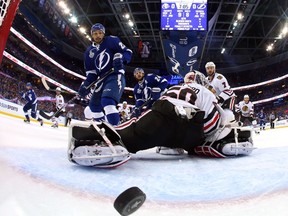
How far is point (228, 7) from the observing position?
13.0 m

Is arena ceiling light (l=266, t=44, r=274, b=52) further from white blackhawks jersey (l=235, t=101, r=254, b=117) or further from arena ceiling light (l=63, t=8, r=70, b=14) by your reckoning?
arena ceiling light (l=63, t=8, r=70, b=14)

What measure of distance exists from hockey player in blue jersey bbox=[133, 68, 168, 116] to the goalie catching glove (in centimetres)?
348

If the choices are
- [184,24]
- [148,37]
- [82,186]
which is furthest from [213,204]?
[148,37]

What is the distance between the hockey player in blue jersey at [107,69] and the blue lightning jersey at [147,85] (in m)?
1.89

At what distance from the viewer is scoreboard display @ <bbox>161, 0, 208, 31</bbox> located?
7000 millimetres

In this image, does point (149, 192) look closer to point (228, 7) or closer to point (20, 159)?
point (20, 159)

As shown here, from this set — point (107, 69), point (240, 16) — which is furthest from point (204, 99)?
point (240, 16)

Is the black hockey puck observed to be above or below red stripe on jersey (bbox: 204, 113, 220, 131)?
below

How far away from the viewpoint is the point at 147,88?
4984 millimetres

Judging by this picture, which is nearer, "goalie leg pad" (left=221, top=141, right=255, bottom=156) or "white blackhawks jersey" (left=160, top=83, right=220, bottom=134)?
"white blackhawks jersey" (left=160, top=83, right=220, bottom=134)

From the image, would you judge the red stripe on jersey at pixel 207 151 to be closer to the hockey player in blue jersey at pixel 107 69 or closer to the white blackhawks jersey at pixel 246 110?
the hockey player in blue jersey at pixel 107 69

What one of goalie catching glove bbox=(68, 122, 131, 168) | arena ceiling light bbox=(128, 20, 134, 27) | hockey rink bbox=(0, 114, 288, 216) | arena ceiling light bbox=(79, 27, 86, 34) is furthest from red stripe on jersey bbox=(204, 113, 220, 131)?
arena ceiling light bbox=(79, 27, 86, 34)

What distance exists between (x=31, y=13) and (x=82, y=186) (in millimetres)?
14492

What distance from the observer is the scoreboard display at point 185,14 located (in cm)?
700
